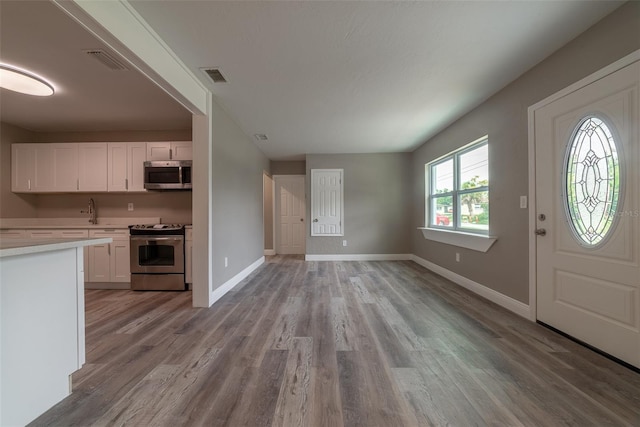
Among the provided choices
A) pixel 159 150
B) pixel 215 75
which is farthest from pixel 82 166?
pixel 215 75

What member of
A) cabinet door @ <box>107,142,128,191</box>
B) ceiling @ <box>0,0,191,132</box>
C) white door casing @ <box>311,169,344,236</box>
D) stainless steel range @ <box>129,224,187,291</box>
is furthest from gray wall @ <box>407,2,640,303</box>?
cabinet door @ <box>107,142,128,191</box>

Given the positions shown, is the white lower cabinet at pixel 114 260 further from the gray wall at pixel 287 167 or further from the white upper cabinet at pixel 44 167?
the gray wall at pixel 287 167

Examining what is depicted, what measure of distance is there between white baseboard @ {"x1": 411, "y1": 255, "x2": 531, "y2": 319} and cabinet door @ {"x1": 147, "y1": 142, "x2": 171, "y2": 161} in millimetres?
4579

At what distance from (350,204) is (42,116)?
511 centimetres

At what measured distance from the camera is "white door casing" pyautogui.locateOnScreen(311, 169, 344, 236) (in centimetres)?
542

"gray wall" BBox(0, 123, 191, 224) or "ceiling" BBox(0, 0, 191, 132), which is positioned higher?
"ceiling" BBox(0, 0, 191, 132)

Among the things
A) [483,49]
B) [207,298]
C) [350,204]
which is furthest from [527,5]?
[350,204]

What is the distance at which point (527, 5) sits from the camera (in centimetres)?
158

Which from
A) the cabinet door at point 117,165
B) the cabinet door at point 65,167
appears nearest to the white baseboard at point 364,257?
the cabinet door at point 117,165

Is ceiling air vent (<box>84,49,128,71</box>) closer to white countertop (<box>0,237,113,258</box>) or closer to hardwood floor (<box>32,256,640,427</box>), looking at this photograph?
white countertop (<box>0,237,113,258</box>)

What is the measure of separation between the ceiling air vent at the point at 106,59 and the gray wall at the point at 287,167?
3.98m

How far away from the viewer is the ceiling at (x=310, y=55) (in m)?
1.62

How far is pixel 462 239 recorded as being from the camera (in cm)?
335

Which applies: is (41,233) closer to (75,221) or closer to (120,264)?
(75,221)
